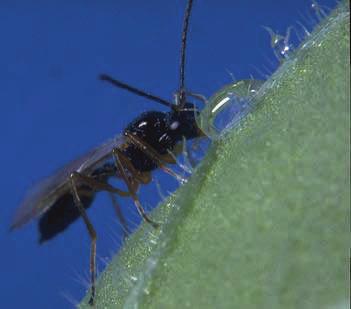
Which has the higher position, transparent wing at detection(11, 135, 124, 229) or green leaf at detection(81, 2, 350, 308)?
transparent wing at detection(11, 135, 124, 229)

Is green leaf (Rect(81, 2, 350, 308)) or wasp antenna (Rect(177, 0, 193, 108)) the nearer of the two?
green leaf (Rect(81, 2, 350, 308))

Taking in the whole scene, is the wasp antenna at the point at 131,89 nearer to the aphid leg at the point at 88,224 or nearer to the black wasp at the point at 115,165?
the black wasp at the point at 115,165

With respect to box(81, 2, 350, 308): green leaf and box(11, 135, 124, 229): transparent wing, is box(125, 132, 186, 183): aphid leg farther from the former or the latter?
box(81, 2, 350, 308): green leaf

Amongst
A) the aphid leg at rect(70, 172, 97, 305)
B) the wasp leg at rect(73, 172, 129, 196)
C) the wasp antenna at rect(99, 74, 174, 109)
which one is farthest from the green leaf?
the wasp leg at rect(73, 172, 129, 196)

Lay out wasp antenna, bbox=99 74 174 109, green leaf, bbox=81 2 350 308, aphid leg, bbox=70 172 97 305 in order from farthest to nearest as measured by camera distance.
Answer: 1. aphid leg, bbox=70 172 97 305
2. wasp antenna, bbox=99 74 174 109
3. green leaf, bbox=81 2 350 308

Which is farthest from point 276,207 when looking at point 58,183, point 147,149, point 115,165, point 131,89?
point 58,183

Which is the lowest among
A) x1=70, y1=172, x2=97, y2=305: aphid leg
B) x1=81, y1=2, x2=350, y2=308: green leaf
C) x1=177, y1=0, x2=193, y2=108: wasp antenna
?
x1=81, y1=2, x2=350, y2=308: green leaf

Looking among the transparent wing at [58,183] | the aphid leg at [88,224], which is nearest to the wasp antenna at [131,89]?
the transparent wing at [58,183]
